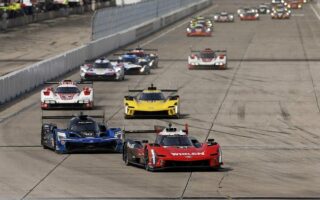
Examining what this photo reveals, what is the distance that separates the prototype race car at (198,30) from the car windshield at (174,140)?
7734 centimetres

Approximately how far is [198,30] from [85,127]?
75.0 m

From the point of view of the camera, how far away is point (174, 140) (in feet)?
104

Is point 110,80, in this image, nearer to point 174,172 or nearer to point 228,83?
point 228,83

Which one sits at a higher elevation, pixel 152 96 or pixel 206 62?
pixel 152 96

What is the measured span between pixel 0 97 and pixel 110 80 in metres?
13.7

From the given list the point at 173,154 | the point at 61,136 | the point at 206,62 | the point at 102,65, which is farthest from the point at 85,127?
the point at 206,62

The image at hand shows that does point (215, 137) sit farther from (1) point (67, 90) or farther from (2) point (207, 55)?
(2) point (207, 55)

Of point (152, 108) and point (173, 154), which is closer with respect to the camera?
point (173, 154)

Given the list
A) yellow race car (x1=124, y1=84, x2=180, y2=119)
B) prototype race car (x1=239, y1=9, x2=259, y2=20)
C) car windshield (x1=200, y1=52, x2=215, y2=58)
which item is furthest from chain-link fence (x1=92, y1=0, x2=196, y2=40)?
yellow race car (x1=124, y1=84, x2=180, y2=119)

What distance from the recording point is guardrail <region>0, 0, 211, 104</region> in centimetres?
5338

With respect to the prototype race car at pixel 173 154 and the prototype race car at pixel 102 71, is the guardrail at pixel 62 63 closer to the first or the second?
the prototype race car at pixel 102 71

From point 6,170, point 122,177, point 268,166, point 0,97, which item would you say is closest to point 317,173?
point 268,166

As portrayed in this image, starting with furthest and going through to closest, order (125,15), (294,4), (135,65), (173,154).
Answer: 1. (294,4)
2. (125,15)
3. (135,65)
4. (173,154)

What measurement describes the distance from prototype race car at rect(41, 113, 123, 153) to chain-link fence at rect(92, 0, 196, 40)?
170 ft
